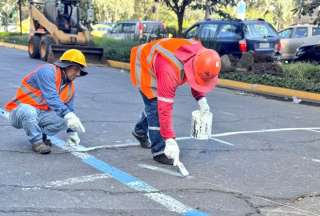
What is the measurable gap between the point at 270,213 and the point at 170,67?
1.67m

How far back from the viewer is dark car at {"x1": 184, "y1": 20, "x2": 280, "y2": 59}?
1631cm

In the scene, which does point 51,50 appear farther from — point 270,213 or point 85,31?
point 270,213

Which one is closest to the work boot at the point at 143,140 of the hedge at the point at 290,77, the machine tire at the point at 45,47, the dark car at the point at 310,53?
the hedge at the point at 290,77

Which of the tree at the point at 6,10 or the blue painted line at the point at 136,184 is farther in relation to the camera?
the tree at the point at 6,10

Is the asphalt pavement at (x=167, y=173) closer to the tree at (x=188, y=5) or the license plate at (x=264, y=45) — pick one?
the license plate at (x=264, y=45)

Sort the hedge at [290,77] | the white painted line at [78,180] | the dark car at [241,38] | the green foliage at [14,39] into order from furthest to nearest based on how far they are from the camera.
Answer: the green foliage at [14,39] → the dark car at [241,38] → the hedge at [290,77] → the white painted line at [78,180]

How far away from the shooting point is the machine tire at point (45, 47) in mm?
19039

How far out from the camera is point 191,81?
527cm

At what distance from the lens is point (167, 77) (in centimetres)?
525

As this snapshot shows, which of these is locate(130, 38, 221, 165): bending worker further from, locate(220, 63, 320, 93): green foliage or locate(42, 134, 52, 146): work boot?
locate(220, 63, 320, 93): green foliage

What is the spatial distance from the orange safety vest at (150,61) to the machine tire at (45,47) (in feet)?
43.7

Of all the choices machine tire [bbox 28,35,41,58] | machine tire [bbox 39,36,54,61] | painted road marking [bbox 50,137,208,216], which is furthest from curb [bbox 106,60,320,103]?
machine tire [bbox 28,35,41,58]

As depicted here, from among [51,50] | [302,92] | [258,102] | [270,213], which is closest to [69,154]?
[270,213]

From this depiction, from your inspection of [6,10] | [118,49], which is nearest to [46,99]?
[118,49]
